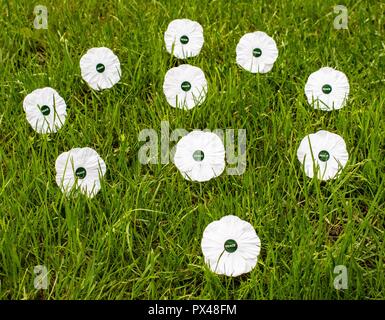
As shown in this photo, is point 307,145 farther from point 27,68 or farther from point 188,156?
point 27,68

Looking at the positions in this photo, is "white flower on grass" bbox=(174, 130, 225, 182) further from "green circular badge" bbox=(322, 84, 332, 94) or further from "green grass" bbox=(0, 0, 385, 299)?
"green circular badge" bbox=(322, 84, 332, 94)

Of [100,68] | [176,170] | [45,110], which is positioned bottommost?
[176,170]

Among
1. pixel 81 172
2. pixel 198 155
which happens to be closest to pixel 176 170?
pixel 198 155

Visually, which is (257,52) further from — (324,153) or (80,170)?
(80,170)

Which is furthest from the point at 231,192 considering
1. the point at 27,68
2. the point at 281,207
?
the point at 27,68

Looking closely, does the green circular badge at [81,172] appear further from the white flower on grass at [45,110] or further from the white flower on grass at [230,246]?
the white flower on grass at [230,246]

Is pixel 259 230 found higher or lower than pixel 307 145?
lower
